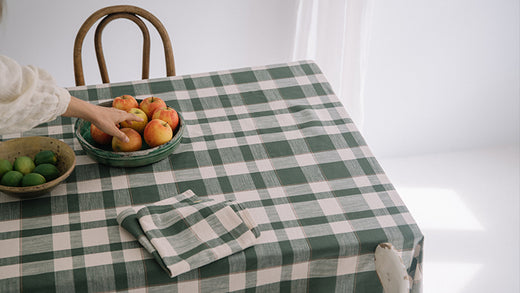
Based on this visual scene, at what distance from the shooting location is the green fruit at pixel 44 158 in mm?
1386

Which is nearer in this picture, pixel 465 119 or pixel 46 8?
pixel 46 8

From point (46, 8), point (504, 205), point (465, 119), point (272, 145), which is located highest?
point (46, 8)

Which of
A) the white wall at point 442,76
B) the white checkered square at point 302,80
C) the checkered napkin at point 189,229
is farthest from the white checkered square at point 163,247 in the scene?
the white wall at point 442,76

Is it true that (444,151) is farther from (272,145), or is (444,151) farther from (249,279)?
(249,279)

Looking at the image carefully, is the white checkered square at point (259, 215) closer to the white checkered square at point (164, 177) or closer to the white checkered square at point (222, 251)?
the white checkered square at point (222, 251)

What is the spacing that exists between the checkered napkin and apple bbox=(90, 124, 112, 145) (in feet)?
0.75

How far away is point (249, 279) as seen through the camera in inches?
48.6

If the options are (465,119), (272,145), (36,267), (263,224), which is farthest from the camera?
(465,119)

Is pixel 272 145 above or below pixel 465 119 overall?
above

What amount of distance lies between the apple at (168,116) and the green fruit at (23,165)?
321 millimetres

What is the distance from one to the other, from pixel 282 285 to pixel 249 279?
0.08 m

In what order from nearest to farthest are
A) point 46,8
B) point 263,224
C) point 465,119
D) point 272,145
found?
point 263,224
point 272,145
point 46,8
point 465,119

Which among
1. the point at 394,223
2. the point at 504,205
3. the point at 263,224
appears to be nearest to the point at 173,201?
the point at 263,224

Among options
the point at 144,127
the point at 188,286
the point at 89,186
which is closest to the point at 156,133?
the point at 144,127
